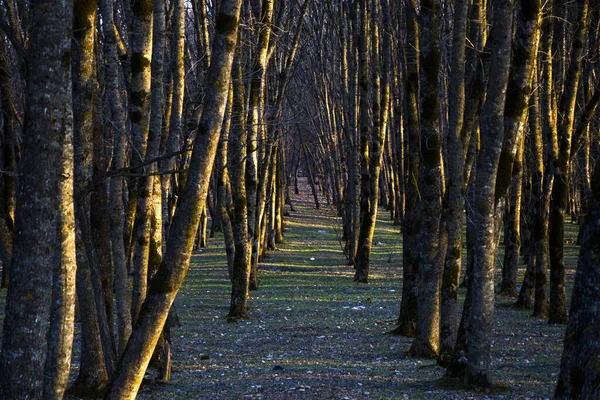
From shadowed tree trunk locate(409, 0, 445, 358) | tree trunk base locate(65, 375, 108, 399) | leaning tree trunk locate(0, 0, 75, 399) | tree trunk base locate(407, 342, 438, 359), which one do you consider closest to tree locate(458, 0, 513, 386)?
shadowed tree trunk locate(409, 0, 445, 358)

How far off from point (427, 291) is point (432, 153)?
203cm

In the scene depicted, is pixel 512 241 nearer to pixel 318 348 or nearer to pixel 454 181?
pixel 318 348

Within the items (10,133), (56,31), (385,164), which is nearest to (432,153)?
(56,31)

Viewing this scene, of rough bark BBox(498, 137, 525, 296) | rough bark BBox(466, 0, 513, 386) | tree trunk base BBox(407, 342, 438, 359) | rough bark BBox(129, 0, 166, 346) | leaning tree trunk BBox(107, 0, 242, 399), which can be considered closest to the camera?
leaning tree trunk BBox(107, 0, 242, 399)

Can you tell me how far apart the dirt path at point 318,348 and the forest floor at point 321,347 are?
0.7 inches

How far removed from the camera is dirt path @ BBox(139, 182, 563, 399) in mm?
9539

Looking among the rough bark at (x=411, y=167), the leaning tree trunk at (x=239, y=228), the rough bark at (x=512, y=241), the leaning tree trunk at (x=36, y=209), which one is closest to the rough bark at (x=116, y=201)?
the leaning tree trunk at (x=36, y=209)

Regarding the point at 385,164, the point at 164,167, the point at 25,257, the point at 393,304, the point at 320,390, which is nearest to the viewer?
the point at 25,257

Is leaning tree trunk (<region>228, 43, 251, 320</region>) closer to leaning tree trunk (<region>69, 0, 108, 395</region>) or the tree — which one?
the tree

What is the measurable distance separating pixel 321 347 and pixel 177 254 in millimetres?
7127

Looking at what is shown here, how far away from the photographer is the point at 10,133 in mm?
13883

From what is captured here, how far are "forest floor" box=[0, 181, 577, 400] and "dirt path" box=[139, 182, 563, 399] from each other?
0.02 metres

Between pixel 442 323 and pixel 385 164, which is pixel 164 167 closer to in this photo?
pixel 442 323

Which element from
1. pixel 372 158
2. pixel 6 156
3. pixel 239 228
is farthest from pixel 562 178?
pixel 6 156
